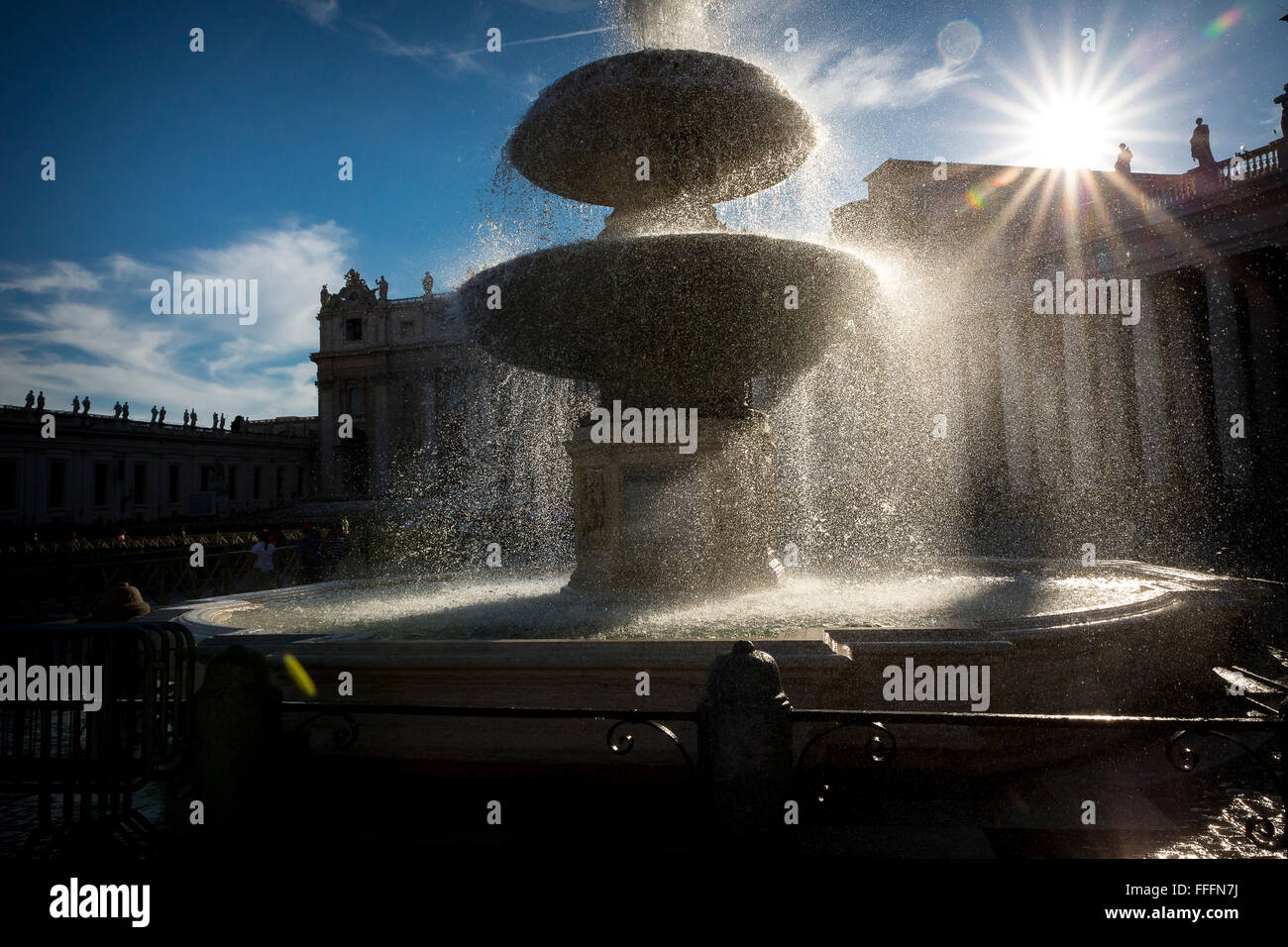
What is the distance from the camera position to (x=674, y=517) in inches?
260

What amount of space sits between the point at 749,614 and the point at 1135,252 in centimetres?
2404

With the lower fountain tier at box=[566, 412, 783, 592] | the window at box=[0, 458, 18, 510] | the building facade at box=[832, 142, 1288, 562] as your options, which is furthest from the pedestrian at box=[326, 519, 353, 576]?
the window at box=[0, 458, 18, 510]

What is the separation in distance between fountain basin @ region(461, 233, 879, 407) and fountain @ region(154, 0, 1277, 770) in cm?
2

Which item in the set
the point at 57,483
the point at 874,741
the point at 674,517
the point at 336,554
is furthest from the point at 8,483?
the point at 874,741

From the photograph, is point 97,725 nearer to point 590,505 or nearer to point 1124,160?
point 590,505

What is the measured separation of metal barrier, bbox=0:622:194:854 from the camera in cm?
368

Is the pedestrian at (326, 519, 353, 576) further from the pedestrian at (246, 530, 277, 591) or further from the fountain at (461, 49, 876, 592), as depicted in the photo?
the fountain at (461, 49, 876, 592)

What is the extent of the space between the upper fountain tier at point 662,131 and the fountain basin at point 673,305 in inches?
63.6
